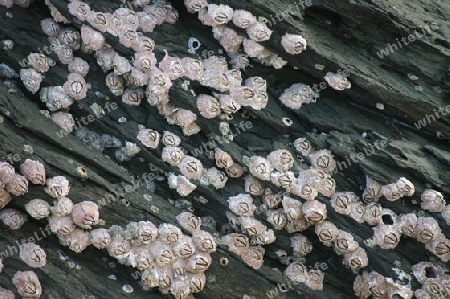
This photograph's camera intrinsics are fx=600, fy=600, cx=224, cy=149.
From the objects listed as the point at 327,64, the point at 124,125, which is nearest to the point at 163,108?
the point at 124,125

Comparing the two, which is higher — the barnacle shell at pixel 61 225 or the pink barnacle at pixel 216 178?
→ the pink barnacle at pixel 216 178

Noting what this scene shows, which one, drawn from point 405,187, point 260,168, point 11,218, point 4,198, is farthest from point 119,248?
point 405,187

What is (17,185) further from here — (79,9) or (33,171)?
(79,9)

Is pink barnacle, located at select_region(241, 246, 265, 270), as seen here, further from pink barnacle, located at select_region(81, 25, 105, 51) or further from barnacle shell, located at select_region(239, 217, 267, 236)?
pink barnacle, located at select_region(81, 25, 105, 51)

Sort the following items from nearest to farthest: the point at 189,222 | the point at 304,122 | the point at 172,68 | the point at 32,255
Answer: the point at 32,255
the point at 189,222
the point at 172,68
the point at 304,122

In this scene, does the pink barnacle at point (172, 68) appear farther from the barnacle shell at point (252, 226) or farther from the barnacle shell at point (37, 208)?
the barnacle shell at point (37, 208)

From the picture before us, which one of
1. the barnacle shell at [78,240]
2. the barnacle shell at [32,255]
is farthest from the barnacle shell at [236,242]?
the barnacle shell at [32,255]
